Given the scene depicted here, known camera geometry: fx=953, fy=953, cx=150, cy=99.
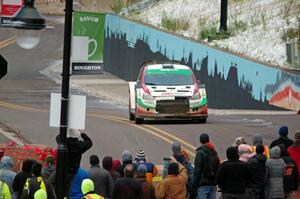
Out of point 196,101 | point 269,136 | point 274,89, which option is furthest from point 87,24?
point 274,89

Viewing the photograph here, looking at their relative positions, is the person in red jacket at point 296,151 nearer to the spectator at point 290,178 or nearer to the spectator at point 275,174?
Result: the spectator at point 290,178

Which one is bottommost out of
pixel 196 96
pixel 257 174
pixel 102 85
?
pixel 257 174

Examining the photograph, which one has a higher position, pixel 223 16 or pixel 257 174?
pixel 223 16

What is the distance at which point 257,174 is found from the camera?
16.0 m

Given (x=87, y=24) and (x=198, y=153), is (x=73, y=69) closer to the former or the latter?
(x=87, y=24)

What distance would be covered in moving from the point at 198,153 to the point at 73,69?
308 cm

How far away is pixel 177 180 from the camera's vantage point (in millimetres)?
14836

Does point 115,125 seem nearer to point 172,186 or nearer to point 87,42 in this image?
point 172,186

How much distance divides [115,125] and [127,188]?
53.8 feet

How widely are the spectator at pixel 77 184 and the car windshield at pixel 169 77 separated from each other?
17210mm

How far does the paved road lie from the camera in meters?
26.1

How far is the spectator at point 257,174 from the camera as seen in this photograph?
52.2ft

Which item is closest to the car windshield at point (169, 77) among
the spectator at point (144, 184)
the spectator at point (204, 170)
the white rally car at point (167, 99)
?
the white rally car at point (167, 99)

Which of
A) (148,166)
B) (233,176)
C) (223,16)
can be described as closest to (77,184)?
(148,166)
